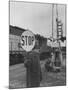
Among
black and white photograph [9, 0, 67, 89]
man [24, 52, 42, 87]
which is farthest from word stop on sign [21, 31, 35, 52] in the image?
man [24, 52, 42, 87]

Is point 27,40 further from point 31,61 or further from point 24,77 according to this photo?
point 24,77

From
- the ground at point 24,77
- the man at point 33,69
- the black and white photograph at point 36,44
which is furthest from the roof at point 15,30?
the ground at point 24,77

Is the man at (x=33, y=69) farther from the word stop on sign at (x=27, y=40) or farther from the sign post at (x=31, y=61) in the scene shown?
the word stop on sign at (x=27, y=40)

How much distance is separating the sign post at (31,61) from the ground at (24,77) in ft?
0.23

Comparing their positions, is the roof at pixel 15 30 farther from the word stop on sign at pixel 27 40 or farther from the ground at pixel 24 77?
the ground at pixel 24 77

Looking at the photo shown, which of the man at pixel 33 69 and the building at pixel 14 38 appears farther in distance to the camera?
the man at pixel 33 69

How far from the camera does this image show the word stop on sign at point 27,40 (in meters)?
3.22

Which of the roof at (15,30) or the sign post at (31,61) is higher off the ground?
the roof at (15,30)

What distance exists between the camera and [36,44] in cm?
329

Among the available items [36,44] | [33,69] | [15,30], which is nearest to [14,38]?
[15,30]

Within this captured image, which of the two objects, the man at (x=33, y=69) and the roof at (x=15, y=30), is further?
the man at (x=33, y=69)

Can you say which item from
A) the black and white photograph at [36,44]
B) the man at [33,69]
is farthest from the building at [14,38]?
the man at [33,69]

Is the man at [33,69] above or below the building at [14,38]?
below

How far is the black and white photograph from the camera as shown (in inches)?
125
